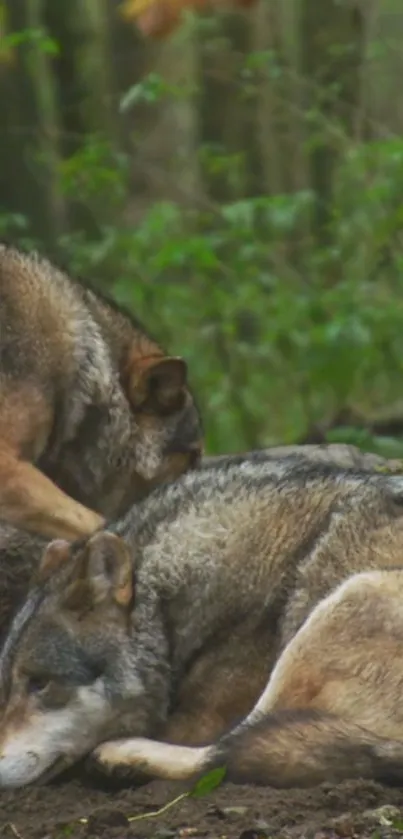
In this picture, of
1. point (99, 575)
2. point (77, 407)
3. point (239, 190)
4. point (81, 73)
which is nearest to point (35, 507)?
point (77, 407)

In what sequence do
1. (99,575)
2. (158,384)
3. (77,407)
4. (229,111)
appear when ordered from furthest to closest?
(229,111) < (158,384) < (77,407) < (99,575)

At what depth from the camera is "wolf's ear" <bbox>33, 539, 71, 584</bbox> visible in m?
5.43

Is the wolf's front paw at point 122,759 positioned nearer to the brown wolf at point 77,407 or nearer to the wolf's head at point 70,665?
the wolf's head at point 70,665

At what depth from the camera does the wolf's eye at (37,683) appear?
5.09m

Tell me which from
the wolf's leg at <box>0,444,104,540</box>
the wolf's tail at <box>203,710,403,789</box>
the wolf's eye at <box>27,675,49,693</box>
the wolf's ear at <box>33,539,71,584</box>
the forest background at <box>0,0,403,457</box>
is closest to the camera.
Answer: the wolf's tail at <box>203,710,403,789</box>

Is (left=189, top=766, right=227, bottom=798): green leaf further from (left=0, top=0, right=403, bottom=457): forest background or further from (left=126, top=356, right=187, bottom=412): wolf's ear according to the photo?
(left=0, top=0, right=403, bottom=457): forest background

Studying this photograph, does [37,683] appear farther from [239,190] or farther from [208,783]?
[239,190]

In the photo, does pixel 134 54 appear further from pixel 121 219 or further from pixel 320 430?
pixel 320 430

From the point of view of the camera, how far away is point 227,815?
4410 millimetres

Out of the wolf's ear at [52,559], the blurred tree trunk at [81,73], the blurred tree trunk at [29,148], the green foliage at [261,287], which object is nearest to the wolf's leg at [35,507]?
the wolf's ear at [52,559]

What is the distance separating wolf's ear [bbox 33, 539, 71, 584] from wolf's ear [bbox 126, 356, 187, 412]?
190 centimetres

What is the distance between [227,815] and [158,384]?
3165 millimetres

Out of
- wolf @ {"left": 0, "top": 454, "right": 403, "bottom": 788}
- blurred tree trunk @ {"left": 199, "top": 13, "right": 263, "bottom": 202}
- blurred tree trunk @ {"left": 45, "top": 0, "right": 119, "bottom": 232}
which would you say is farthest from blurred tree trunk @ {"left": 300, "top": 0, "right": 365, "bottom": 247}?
wolf @ {"left": 0, "top": 454, "right": 403, "bottom": 788}

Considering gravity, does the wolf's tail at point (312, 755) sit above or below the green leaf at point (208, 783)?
above
